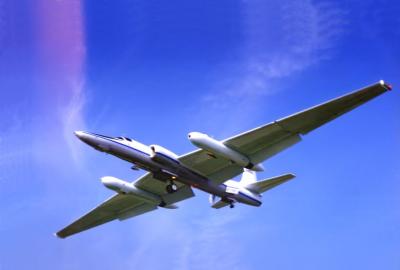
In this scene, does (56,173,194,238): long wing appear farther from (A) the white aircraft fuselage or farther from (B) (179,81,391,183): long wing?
(B) (179,81,391,183): long wing

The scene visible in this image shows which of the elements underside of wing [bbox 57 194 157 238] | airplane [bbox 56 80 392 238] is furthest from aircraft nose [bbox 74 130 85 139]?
underside of wing [bbox 57 194 157 238]

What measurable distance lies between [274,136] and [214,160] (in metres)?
4.78

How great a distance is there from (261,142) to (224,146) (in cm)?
228

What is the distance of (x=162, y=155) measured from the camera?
115 ft

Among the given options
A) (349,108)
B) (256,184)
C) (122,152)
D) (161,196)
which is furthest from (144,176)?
(349,108)

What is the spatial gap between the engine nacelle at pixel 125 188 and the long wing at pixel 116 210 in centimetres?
43

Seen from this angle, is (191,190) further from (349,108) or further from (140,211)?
(349,108)

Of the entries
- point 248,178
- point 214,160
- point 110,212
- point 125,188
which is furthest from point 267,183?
point 110,212

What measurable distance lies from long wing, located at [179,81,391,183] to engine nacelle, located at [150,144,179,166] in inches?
32.3

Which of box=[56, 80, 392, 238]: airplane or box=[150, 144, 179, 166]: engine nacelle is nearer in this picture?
box=[56, 80, 392, 238]: airplane

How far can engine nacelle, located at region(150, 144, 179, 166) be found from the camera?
3484cm

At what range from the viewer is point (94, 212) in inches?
1767

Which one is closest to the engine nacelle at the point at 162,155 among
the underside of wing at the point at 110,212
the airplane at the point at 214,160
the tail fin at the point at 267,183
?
the airplane at the point at 214,160

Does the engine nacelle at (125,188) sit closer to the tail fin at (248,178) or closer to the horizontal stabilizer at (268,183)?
the tail fin at (248,178)
